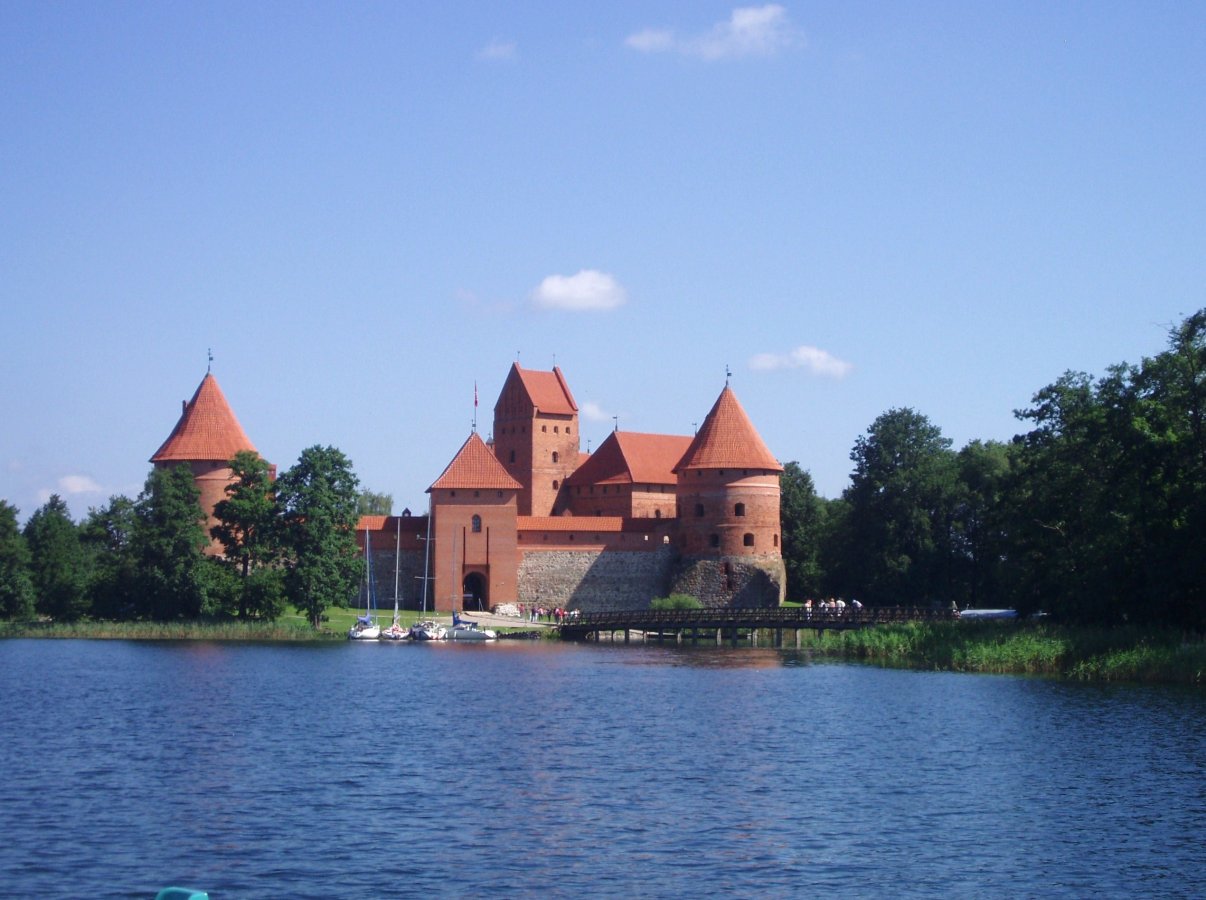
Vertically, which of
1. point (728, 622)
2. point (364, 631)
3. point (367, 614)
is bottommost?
point (364, 631)

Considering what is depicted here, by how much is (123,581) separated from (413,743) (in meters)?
27.3

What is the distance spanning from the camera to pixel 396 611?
163ft

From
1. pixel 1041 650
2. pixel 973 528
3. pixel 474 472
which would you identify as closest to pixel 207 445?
pixel 474 472

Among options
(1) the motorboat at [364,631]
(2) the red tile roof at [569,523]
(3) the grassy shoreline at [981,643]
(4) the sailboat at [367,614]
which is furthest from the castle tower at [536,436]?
(3) the grassy shoreline at [981,643]

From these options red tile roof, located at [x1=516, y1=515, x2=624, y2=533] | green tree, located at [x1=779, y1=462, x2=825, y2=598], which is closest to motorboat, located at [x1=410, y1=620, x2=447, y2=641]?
red tile roof, located at [x1=516, y1=515, x2=624, y2=533]

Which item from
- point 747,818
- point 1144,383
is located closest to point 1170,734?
point 747,818

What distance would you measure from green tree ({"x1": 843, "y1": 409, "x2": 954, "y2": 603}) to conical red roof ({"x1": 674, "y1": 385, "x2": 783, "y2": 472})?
12.3 ft

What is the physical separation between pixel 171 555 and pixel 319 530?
4497 millimetres

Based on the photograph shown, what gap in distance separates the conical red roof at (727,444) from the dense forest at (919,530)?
428 cm

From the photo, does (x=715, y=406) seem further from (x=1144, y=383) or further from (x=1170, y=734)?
(x=1170, y=734)

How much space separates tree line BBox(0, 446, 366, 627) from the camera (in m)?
45.8

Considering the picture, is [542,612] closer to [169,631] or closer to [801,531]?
[801,531]

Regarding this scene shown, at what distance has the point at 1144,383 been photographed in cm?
3325

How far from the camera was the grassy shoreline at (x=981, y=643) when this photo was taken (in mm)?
29438
